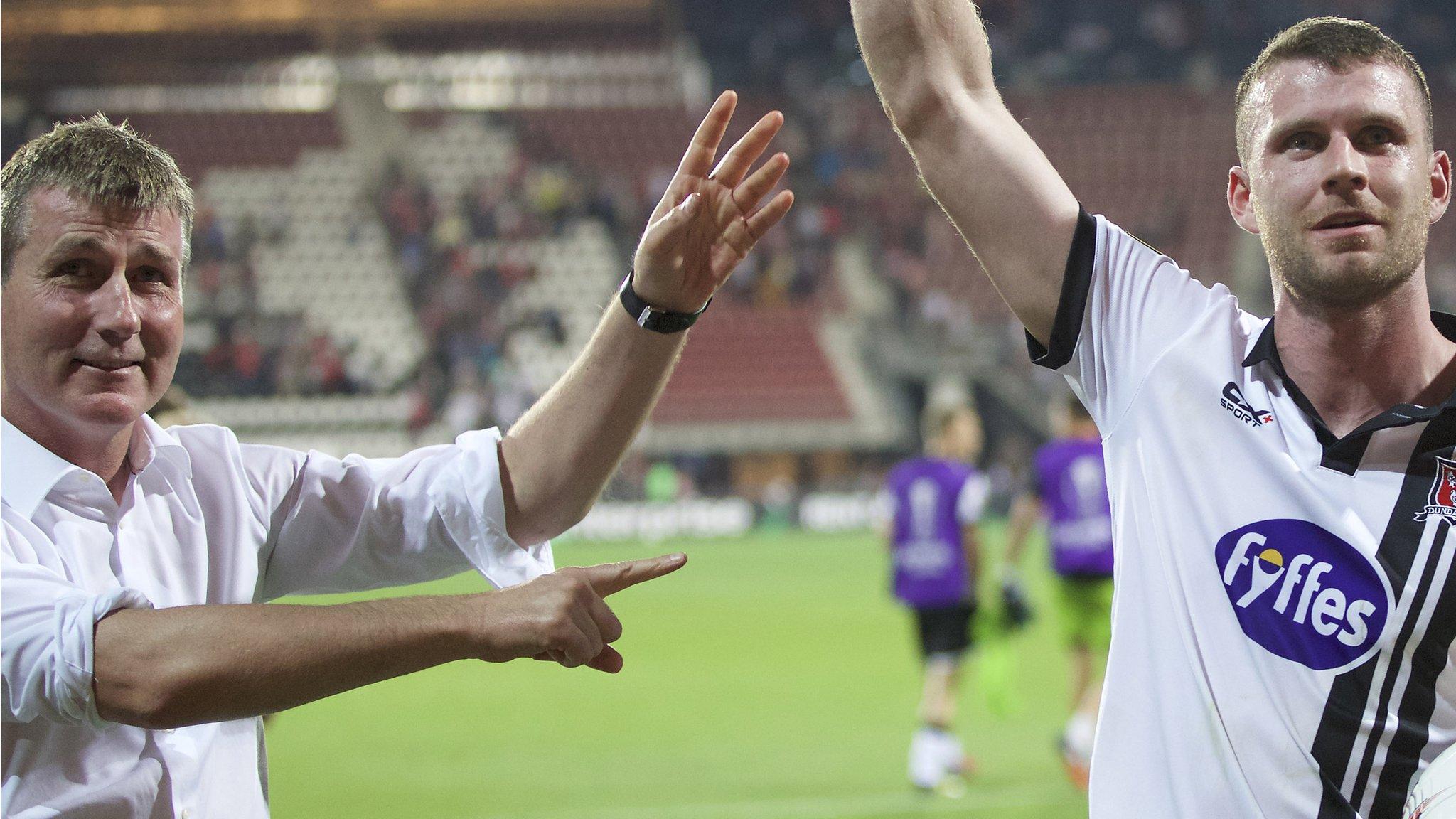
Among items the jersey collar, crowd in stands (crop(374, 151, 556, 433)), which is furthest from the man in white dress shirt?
crowd in stands (crop(374, 151, 556, 433))

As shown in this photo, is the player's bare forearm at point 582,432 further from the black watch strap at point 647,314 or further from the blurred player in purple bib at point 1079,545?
the blurred player in purple bib at point 1079,545

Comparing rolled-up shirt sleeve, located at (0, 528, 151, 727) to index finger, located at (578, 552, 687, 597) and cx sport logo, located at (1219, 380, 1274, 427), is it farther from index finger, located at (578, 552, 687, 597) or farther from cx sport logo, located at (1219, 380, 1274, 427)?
cx sport logo, located at (1219, 380, 1274, 427)

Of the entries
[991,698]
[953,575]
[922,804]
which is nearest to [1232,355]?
[922,804]

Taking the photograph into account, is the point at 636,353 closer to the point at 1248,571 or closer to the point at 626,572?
the point at 626,572

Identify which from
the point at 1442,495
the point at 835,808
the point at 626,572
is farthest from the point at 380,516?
the point at 835,808

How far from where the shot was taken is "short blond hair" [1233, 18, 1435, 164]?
241cm

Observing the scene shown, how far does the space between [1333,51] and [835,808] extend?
5699 mm

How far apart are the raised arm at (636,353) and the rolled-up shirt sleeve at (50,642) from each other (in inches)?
32.9

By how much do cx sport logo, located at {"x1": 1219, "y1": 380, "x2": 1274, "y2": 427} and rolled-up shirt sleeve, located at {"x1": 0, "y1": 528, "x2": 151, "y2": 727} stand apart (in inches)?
67.4

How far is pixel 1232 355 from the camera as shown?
8.08 ft

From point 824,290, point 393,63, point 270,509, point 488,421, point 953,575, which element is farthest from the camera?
point 393,63

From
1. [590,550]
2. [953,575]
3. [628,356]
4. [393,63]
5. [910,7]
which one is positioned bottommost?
[590,550]

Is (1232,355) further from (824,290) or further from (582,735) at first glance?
(824,290)

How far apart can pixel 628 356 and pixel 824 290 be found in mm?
29304
